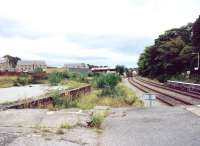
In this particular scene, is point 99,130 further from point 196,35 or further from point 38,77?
point 196,35

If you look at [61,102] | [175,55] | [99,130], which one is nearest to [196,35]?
[175,55]

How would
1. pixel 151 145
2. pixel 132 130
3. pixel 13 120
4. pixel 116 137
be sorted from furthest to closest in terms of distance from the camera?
1. pixel 13 120
2. pixel 132 130
3. pixel 116 137
4. pixel 151 145

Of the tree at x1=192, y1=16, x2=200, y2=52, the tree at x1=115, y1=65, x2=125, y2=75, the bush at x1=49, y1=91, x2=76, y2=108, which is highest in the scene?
the tree at x1=192, y1=16, x2=200, y2=52

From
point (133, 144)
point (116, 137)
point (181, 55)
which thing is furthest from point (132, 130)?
point (181, 55)

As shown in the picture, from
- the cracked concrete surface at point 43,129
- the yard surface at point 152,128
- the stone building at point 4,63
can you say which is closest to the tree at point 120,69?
the stone building at point 4,63

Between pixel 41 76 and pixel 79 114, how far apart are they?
186 ft

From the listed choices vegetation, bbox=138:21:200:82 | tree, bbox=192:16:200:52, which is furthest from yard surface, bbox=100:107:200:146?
vegetation, bbox=138:21:200:82

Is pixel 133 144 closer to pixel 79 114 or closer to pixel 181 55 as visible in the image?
pixel 79 114

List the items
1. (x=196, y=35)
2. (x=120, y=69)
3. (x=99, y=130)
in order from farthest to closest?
(x=120, y=69) < (x=196, y=35) < (x=99, y=130)

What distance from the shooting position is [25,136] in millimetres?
9344

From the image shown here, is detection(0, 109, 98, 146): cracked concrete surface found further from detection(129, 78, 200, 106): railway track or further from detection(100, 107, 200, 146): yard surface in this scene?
detection(129, 78, 200, 106): railway track

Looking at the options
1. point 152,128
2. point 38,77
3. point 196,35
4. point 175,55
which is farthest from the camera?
point 175,55

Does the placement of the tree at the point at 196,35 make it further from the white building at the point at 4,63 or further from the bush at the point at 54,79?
the white building at the point at 4,63

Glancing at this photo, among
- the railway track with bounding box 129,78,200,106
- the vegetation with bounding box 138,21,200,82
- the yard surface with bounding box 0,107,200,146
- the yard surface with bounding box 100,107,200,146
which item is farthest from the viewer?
the vegetation with bounding box 138,21,200,82
